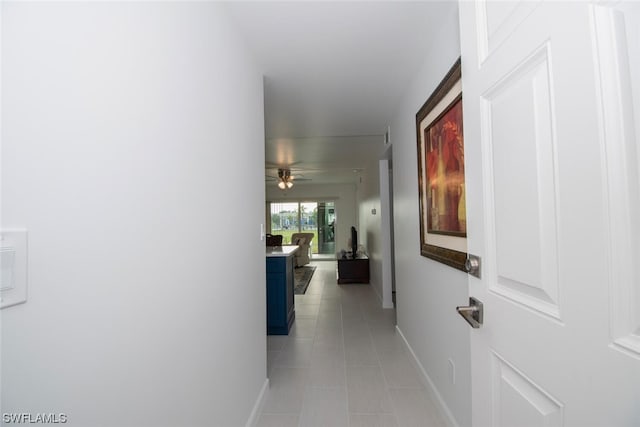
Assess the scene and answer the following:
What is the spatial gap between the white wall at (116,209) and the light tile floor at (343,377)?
2.64ft

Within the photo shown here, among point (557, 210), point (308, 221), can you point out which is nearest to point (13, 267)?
point (557, 210)

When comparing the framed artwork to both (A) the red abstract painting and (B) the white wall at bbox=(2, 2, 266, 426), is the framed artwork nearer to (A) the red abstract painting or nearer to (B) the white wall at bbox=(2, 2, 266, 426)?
(A) the red abstract painting

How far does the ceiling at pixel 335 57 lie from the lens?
1.55 meters

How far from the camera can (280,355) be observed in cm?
276

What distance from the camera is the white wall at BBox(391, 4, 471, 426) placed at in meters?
1.56

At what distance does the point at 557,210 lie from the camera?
564mm

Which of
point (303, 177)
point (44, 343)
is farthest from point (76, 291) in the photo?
point (303, 177)

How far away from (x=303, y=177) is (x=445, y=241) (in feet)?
21.7

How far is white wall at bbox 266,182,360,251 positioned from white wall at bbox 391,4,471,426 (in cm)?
658

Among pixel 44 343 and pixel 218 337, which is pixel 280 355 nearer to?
pixel 218 337

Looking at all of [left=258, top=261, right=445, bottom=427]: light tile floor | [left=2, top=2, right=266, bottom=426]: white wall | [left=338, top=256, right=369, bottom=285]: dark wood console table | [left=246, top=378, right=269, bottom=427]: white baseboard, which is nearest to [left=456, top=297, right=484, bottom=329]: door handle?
[left=2, top=2, right=266, bottom=426]: white wall

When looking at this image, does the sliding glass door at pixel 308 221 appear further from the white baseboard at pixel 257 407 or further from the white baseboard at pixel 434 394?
the white baseboard at pixel 257 407

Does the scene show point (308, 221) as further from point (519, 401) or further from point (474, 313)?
point (519, 401)

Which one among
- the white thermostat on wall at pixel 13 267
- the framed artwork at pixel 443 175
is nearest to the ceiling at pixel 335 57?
the framed artwork at pixel 443 175
